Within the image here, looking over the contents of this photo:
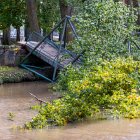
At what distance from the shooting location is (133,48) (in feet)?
60.7

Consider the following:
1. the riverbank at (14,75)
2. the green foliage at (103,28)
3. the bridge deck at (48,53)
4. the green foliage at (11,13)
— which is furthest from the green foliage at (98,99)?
the green foliage at (11,13)

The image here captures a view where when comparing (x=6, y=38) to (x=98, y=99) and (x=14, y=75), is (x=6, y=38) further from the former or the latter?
(x=98, y=99)

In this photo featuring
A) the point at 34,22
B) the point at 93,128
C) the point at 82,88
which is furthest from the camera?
the point at 34,22

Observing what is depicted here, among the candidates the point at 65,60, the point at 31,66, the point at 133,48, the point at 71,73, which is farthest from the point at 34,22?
the point at 71,73

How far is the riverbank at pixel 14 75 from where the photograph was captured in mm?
23625

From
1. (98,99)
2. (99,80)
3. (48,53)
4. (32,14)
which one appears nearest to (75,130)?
(98,99)

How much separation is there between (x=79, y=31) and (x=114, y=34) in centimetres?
134

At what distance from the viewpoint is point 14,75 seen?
23.9m

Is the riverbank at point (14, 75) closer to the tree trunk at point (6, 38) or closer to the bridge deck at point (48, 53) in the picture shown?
the bridge deck at point (48, 53)

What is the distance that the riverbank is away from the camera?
77.5 feet

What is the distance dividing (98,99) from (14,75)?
1147cm

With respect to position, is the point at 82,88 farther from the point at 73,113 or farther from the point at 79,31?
the point at 79,31

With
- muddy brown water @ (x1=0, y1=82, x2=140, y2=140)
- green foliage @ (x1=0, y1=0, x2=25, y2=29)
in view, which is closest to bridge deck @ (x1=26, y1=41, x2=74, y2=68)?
muddy brown water @ (x1=0, y1=82, x2=140, y2=140)

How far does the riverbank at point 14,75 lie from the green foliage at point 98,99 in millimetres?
10414
